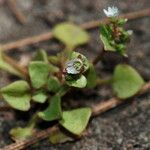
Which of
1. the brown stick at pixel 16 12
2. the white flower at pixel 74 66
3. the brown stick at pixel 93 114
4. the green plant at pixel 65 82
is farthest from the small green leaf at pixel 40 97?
the brown stick at pixel 16 12

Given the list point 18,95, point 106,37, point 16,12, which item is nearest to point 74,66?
point 106,37

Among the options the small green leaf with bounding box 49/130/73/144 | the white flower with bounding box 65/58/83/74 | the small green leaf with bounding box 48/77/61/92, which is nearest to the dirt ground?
the small green leaf with bounding box 49/130/73/144

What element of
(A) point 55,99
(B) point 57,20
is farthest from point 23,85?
(B) point 57,20

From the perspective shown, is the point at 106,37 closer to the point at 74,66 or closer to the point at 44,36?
the point at 74,66

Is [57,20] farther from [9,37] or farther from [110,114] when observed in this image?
[110,114]

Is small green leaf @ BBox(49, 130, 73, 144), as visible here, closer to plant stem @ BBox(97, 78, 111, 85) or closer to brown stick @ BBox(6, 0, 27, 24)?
plant stem @ BBox(97, 78, 111, 85)

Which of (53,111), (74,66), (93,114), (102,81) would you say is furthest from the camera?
(102,81)
